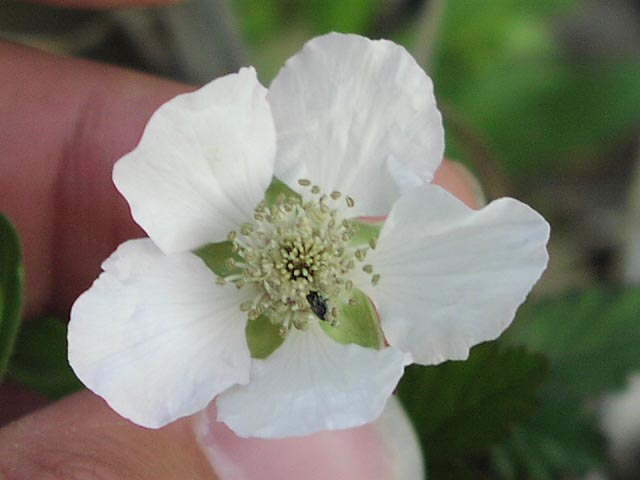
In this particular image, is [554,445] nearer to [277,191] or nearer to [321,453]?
[321,453]

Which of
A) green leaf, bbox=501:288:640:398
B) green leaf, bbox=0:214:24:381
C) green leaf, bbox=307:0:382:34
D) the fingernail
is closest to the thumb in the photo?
the fingernail

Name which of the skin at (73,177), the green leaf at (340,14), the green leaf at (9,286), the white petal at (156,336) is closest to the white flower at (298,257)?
the white petal at (156,336)

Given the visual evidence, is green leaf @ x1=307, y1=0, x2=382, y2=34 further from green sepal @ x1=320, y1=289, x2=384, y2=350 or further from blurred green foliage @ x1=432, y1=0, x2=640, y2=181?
green sepal @ x1=320, y1=289, x2=384, y2=350

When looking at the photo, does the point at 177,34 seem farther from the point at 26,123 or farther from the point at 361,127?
the point at 361,127

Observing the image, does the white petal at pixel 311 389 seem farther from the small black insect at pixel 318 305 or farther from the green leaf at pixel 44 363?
the green leaf at pixel 44 363

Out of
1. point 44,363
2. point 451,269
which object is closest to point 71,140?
point 44,363

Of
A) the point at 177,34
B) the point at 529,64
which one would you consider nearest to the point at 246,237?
the point at 177,34
